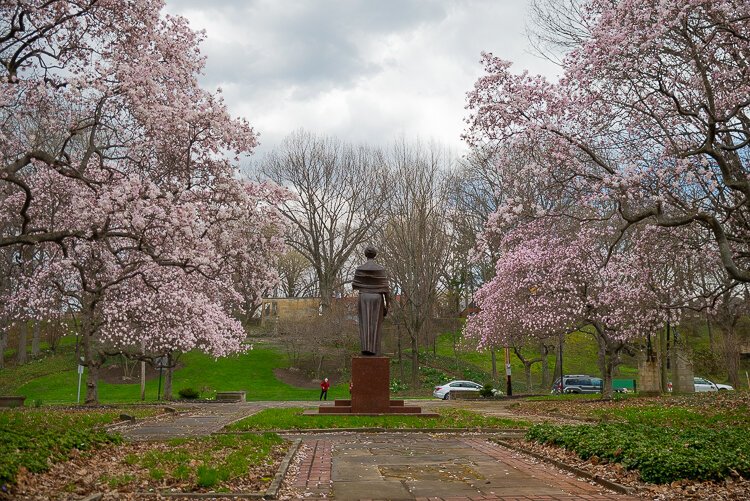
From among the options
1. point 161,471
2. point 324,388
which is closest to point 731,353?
A: point 324,388

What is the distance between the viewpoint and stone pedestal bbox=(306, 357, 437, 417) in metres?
15.4

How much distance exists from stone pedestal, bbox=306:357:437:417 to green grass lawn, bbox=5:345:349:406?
20569mm

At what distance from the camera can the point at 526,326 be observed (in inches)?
1061

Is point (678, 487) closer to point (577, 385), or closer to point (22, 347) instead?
point (577, 385)

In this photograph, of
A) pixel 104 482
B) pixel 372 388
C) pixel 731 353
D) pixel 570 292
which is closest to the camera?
pixel 104 482

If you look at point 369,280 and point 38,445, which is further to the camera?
point 369,280

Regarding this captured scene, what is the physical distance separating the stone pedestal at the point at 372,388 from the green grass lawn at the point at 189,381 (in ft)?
67.5

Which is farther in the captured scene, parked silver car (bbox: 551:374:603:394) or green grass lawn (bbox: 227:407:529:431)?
parked silver car (bbox: 551:374:603:394)

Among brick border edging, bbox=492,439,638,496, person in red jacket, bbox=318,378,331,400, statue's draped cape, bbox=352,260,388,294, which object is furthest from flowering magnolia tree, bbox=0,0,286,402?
person in red jacket, bbox=318,378,331,400

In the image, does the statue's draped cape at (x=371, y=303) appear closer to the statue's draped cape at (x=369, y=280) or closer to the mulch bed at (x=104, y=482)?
the statue's draped cape at (x=369, y=280)

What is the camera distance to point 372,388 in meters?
15.5

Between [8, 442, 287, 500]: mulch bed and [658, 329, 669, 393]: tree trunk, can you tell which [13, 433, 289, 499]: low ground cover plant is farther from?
[658, 329, 669, 393]: tree trunk

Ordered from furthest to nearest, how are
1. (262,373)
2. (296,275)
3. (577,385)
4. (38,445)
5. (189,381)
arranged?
(296,275), (262,373), (189,381), (577,385), (38,445)

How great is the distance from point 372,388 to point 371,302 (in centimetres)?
215
